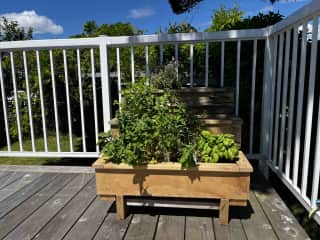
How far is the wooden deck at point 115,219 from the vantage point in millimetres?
1386

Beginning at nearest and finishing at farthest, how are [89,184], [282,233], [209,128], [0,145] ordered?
[282,233] < [209,128] < [89,184] < [0,145]

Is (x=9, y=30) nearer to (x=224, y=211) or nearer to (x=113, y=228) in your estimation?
(x=113, y=228)

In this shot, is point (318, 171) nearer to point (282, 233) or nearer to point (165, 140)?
point (282, 233)

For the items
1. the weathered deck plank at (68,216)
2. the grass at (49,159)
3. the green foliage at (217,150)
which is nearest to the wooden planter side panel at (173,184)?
the green foliage at (217,150)

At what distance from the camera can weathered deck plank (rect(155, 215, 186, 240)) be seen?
1.36 meters

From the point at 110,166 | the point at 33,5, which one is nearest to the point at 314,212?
the point at 110,166

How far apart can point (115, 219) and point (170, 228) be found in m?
0.35

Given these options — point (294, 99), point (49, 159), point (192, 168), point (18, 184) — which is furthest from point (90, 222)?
point (49, 159)

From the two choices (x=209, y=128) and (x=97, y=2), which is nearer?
(x=209, y=128)

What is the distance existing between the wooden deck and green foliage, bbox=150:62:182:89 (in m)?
0.95

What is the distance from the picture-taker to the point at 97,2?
425 inches

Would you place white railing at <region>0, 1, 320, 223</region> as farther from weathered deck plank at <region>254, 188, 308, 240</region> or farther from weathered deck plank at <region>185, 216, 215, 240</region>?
weathered deck plank at <region>185, 216, 215, 240</region>

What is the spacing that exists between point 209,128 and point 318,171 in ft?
2.45

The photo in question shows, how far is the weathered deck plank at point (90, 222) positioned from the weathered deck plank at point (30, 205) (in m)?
0.37
